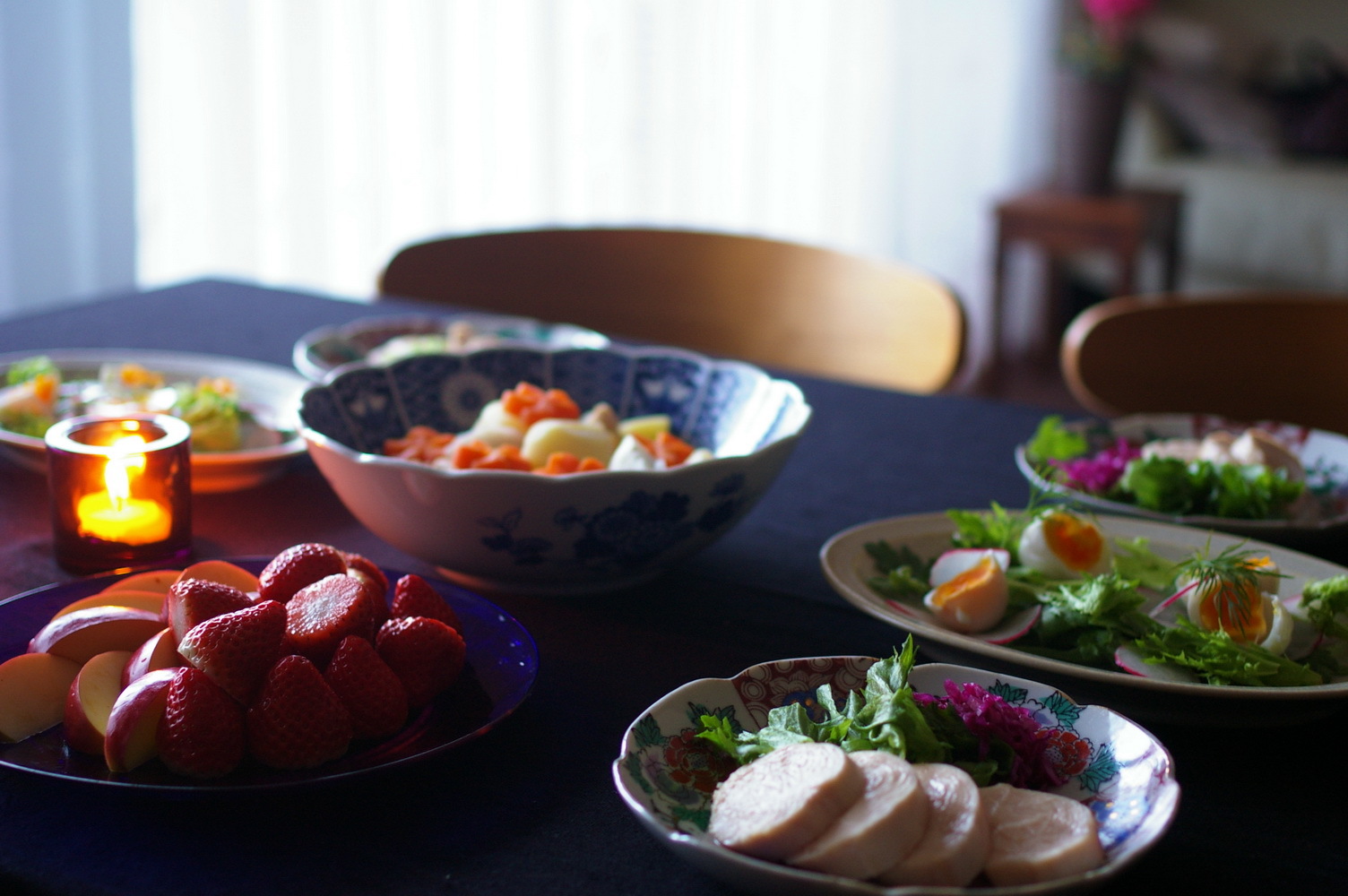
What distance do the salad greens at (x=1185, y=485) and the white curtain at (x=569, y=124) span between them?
222 centimetres

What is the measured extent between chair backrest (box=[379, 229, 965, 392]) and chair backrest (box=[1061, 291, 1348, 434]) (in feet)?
0.95

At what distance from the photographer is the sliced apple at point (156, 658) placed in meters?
0.67

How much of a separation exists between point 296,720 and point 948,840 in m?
0.32

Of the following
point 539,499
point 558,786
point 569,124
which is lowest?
point 558,786

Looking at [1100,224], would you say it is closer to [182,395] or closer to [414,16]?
[414,16]

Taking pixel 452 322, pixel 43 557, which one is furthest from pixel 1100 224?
pixel 43 557

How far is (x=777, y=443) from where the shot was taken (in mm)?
900

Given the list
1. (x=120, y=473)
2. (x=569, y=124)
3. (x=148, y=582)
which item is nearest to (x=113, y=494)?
(x=120, y=473)

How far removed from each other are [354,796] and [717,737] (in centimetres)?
20

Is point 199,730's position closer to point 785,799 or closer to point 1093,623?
point 785,799

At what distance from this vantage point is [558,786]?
2.23 ft

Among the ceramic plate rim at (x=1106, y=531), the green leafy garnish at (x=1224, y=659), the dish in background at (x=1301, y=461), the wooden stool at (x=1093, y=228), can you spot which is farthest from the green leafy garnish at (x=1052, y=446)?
the wooden stool at (x=1093, y=228)

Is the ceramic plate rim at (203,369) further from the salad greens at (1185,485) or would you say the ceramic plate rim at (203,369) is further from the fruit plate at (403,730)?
the salad greens at (1185,485)

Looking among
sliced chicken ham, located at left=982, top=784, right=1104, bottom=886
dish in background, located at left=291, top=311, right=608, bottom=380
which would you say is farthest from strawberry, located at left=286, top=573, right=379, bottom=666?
dish in background, located at left=291, top=311, right=608, bottom=380
